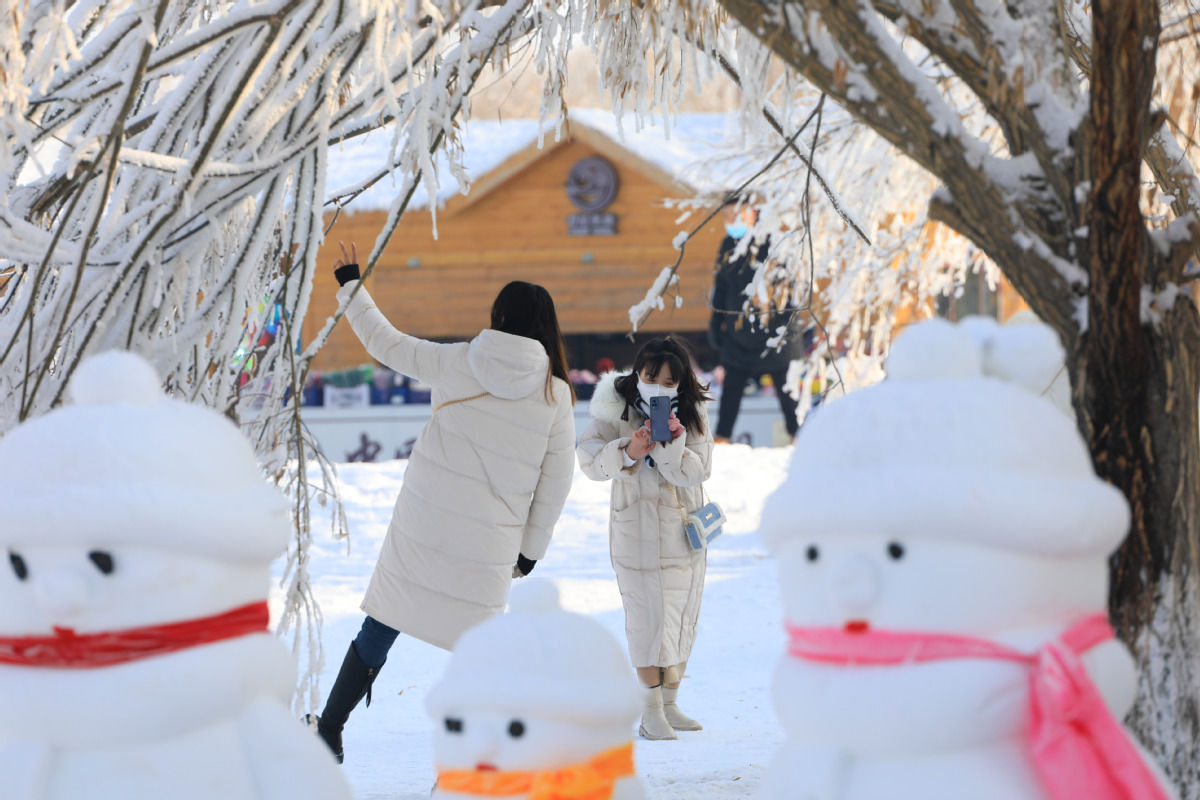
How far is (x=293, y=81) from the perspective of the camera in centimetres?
270

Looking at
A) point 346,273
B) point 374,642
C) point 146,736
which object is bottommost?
point 374,642

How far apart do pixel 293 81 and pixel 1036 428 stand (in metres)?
1.82

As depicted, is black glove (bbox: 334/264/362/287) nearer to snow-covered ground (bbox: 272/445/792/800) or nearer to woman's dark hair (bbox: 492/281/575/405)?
woman's dark hair (bbox: 492/281/575/405)

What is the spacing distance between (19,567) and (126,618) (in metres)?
0.16

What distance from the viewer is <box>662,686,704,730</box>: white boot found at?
4.64 m

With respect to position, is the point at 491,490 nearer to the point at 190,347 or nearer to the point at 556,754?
the point at 190,347

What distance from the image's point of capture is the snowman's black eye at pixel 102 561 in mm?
1633

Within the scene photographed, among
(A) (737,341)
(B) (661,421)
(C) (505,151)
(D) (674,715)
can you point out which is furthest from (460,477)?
(C) (505,151)

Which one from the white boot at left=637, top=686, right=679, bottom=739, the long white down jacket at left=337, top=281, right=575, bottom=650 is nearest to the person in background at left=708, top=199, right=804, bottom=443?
the white boot at left=637, top=686, right=679, bottom=739

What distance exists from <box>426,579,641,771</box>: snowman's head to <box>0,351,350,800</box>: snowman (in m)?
0.22

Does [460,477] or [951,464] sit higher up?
[951,464]

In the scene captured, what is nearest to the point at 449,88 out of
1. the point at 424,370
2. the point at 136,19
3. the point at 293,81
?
the point at 293,81

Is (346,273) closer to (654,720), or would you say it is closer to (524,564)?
(524,564)

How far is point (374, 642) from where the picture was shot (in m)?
3.62
